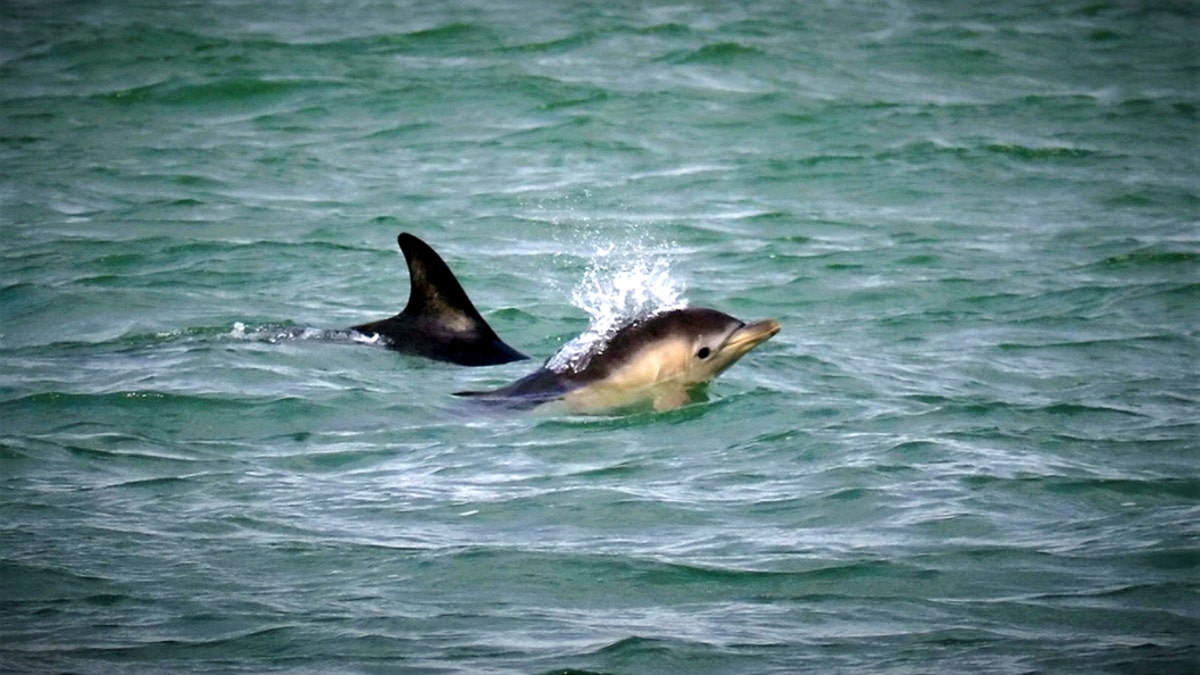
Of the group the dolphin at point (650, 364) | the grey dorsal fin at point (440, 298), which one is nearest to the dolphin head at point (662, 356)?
the dolphin at point (650, 364)

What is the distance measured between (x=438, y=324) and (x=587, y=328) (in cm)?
98

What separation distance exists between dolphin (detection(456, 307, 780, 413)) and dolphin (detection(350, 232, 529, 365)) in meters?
0.97

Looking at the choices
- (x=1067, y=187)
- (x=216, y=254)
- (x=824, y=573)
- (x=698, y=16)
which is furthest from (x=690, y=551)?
(x=698, y=16)

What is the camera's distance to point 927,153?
17156 mm

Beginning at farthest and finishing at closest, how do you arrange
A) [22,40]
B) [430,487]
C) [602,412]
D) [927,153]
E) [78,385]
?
[22,40] < [927,153] < [78,385] < [602,412] < [430,487]

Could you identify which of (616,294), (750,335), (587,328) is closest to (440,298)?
(587,328)

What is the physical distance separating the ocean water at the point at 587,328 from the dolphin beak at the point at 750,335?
1.18ft

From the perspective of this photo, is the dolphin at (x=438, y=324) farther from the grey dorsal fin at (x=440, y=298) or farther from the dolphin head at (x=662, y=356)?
the dolphin head at (x=662, y=356)

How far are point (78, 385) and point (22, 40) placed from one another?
12083 mm

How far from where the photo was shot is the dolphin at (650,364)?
987 centimetres

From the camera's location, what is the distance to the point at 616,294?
39.0ft

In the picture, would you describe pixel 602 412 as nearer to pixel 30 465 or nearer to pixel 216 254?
pixel 30 465

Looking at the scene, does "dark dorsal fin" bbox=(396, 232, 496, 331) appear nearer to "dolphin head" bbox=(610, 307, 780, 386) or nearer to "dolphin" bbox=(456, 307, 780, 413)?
"dolphin" bbox=(456, 307, 780, 413)

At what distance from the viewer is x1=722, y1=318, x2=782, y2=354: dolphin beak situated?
9836 millimetres
